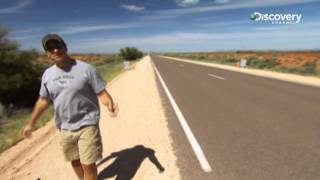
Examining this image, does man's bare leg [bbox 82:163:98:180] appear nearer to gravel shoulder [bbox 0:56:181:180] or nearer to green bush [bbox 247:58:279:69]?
gravel shoulder [bbox 0:56:181:180]

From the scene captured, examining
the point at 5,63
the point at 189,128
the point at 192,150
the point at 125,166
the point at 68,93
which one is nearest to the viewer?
the point at 68,93

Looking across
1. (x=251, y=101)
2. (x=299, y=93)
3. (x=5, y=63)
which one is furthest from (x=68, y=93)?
(x=5, y=63)

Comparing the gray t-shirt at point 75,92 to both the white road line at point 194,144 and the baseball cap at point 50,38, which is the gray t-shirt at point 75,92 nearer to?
the baseball cap at point 50,38

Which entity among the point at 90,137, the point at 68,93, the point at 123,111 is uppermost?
the point at 68,93

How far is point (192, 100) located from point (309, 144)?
21.3 ft

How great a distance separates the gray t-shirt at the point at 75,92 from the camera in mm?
3856

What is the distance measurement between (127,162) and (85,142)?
1.87 meters

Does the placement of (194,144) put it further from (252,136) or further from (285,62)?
(285,62)

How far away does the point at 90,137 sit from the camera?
3.98 m

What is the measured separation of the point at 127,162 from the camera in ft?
18.8

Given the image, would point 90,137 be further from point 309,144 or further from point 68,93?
point 309,144

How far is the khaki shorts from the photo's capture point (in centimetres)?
396

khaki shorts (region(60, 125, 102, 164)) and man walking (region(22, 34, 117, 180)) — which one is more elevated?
man walking (region(22, 34, 117, 180))

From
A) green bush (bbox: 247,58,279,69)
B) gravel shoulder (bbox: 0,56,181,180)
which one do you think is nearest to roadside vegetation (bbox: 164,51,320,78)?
green bush (bbox: 247,58,279,69)
